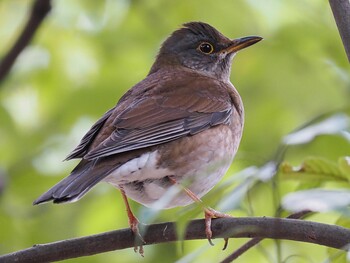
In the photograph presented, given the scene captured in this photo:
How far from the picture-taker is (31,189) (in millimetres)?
6742

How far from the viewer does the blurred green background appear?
21.5ft

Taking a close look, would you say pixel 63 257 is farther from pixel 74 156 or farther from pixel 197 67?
pixel 197 67

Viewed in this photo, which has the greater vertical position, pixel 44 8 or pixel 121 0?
pixel 44 8

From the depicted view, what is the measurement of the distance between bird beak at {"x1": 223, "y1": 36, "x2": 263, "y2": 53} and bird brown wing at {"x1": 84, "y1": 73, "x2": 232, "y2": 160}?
0.37 meters

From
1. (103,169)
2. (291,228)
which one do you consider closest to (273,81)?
(103,169)

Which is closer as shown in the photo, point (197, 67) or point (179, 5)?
point (197, 67)

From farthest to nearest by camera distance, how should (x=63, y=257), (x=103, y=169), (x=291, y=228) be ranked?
(x=103, y=169) < (x=63, y=257) < (x=291, y=228)

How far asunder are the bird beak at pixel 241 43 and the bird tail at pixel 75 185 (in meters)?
2.04

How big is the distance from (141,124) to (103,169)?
24.6 inches

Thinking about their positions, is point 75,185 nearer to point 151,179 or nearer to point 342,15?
point 151,179

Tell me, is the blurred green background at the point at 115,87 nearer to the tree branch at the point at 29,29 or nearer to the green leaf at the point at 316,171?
the tree branch at the point at 29,29

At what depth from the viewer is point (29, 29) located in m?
5.74

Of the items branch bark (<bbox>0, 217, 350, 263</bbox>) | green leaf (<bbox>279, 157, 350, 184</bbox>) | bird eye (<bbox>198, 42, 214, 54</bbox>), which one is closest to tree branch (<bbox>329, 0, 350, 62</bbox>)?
green leaf (<bbox>279, 157, 350, 184</bbox>)

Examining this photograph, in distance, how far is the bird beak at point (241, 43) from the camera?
614 centimetres
